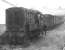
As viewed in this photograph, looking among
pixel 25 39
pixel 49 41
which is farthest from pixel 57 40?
pixel 25 39

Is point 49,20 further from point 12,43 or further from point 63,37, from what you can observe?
point 12,43

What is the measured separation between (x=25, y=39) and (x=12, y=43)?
0.41m

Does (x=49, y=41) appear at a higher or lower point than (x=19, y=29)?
lower

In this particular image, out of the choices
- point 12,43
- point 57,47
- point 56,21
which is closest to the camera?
point 57,47

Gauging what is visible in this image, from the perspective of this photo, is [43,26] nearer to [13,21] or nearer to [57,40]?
[57,40]

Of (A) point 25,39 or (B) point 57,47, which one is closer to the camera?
(B) point 57,47

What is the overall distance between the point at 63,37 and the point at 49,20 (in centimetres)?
91

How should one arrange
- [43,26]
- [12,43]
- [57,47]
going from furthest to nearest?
[43,26]
[12,43]
[57,47]

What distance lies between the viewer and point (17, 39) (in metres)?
3.31

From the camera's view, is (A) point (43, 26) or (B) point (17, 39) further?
(A) point (43, 26)

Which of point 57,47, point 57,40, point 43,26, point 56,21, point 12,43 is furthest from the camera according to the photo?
point 56,21

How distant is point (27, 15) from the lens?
3.48 metres

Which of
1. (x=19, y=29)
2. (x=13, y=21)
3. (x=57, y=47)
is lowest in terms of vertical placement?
(x=57, y=47)

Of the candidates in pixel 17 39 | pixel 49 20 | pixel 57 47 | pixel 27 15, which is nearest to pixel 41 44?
pixel 57 47
